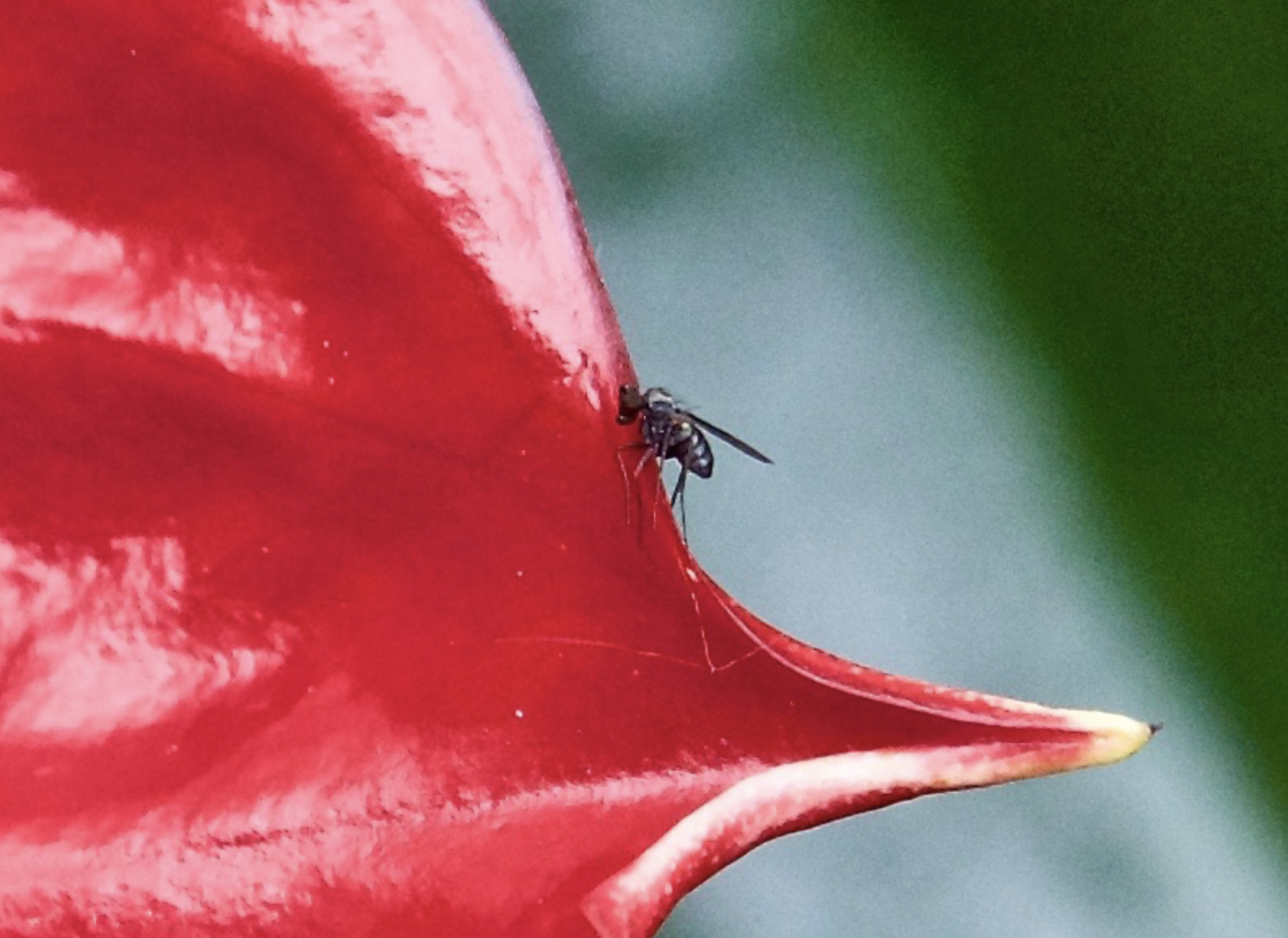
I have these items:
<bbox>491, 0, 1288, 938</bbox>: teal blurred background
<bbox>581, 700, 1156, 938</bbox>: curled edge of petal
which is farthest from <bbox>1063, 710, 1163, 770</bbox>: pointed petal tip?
<bbox>491, 0, 1288, 938</bbox>: teal blurred background

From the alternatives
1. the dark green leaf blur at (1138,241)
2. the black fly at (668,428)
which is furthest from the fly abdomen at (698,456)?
the dark green leaf blur at (1138,241)

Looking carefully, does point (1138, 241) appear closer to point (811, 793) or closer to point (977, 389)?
point (977, 389)

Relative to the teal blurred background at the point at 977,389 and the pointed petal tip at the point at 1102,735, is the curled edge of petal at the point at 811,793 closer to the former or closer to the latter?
the pointed petal tip at the point at 1102,735

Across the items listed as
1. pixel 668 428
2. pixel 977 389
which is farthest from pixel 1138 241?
pixel 668 428

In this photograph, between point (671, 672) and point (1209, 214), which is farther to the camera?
A: point (1209, 214)

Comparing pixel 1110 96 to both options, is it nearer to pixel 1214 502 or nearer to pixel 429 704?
pixel 1214 502

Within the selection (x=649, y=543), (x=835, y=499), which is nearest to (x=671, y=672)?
(x=649, y=543)
